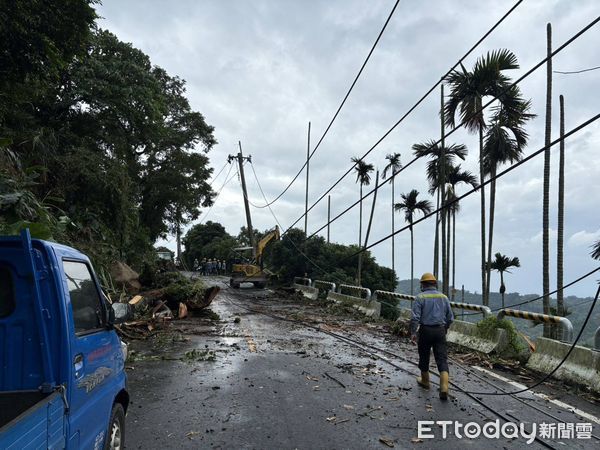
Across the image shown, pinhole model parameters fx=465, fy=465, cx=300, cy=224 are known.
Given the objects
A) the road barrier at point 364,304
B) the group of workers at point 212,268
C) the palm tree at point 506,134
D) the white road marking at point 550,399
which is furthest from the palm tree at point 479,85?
the group of workers at point 212,268

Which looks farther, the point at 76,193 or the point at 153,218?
the point at 153,218

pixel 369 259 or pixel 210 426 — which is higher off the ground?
pixel 369 259

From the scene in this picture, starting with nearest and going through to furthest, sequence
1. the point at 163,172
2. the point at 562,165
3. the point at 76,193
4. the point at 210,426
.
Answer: the point at 210,426 < the point at 76,193 < the point at 562,165 < the point at 163,172

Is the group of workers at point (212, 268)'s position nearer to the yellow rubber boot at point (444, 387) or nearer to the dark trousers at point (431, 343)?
the dark trousers at point (431, 343)

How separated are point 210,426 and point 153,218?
3031 centimetres

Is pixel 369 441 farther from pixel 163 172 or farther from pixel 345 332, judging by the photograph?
pixel 163 172

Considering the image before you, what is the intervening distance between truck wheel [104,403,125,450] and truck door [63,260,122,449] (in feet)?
0.44

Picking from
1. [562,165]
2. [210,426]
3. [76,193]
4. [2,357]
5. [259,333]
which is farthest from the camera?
[562,165]

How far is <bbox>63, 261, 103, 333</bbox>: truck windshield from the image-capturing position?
3.37 meters

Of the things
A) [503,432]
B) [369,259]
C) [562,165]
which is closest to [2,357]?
[503,432]

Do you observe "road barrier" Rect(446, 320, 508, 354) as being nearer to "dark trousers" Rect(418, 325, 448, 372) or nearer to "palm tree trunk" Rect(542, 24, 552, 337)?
"dark trousers" Rect(418, 325, 448, 372)

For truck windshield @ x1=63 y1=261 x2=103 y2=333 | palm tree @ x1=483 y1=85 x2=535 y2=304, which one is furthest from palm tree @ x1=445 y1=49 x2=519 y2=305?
truck windshield @ x1=63 y1=261 x2=103 y2=333

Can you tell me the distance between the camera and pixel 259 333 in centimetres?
1268

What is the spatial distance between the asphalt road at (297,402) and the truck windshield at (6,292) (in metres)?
2.37
